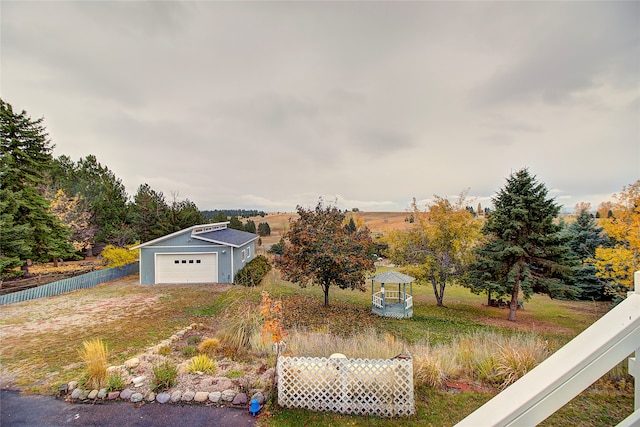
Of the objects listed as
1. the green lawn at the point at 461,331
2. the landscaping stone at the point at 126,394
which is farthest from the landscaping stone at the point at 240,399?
the landscaping stone at the point at 126,394

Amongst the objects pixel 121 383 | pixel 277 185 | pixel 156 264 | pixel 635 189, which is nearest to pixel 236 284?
pixel 156 264

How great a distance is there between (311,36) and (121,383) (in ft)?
28.1

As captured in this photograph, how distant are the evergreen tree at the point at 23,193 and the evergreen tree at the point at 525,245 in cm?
2104

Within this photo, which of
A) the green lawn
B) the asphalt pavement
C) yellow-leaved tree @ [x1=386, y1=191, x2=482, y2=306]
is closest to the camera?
the asphalt pavement

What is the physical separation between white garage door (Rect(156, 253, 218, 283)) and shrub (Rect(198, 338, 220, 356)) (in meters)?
10.1

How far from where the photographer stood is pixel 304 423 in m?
4.20

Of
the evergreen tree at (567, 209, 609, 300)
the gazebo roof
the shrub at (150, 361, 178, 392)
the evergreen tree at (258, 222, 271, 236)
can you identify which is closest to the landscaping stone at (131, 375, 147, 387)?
the shrub at (150, 361, 178, 392)

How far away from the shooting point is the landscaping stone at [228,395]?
4.62m

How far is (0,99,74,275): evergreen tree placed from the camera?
12.6 metres

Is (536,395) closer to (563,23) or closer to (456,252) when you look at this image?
(563,23)

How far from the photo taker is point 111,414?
4262 mm

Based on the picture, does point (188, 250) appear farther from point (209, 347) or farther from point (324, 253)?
point (209, 347)

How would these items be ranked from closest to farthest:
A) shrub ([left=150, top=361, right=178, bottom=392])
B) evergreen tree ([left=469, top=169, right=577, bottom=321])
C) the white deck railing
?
the white deck railing → shrub ([left=150, top=361, right=178, bottom=392]) → evergreen tree ([left=469, top=169, right=577, bottom=321])

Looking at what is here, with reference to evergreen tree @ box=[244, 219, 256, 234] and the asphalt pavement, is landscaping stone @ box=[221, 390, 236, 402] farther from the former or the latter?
evergreen tree @ box=[244, 219, 256, 234]
